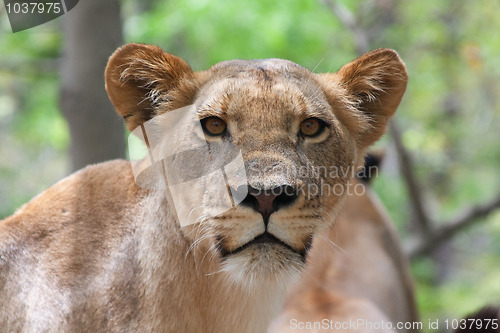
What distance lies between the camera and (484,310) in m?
4.07

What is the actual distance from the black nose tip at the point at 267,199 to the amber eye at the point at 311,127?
40cm

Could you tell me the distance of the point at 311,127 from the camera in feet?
9.16

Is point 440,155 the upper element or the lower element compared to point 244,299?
lower

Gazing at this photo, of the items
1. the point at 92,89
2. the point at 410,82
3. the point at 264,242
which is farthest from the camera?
the point at 410,82

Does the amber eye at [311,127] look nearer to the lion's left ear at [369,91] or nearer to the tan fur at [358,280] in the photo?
the lion's left ear at [369,91]

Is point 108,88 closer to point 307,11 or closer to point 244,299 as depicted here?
point 244,299

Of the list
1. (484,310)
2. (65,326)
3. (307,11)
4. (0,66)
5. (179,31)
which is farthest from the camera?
(179,31)

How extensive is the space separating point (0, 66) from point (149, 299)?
510 cm

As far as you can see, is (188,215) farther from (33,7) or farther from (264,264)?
(33,7)

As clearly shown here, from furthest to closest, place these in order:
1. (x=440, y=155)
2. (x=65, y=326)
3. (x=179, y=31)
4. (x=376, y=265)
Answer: (x=440, y=155)
(x=179, y=31)
(x=376, y=265)
(x=65, y=326)

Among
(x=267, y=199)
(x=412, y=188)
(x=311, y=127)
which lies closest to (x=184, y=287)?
(x=267, y=199)

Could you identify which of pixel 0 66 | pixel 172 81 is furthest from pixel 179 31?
pixel 172 81

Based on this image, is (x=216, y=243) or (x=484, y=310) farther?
(x=484, y=310)

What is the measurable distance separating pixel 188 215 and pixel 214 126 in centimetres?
40
